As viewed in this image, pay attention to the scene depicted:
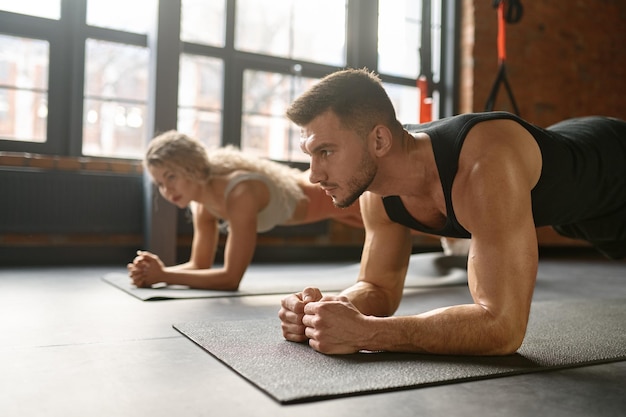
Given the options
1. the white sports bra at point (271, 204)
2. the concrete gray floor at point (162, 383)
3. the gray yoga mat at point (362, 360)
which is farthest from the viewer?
the white sports bra at point (271, 204)

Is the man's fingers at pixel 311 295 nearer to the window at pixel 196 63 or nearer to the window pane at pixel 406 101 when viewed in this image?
the window at pixel 196 63

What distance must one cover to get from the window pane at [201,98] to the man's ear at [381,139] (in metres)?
3.30

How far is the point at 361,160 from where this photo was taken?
1509 millimetres

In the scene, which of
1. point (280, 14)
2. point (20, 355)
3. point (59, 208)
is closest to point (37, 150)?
point (59, 208)

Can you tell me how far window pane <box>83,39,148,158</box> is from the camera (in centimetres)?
431

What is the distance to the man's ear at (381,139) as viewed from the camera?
1.52 m

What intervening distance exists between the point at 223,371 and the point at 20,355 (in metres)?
0.53

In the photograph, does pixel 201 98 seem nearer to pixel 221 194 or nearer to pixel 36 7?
pixel 36 7

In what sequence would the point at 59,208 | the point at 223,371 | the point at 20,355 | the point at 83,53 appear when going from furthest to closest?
the point at 83,53 < the point at 59,208 < the point at 20,355 < the point at 223,371

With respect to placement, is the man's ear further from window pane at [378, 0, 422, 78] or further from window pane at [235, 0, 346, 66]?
window pane at [378, 0, 422, 78]

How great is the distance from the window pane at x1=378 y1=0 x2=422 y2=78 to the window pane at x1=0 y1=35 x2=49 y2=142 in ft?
9.24

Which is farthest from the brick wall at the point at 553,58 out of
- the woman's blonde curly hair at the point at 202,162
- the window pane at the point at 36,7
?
the window pane at the point at 36,7

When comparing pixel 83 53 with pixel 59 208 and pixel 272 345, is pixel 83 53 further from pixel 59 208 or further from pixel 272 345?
pixel 272 345

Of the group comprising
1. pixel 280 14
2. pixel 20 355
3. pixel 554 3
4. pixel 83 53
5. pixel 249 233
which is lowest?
pixel 20 355
